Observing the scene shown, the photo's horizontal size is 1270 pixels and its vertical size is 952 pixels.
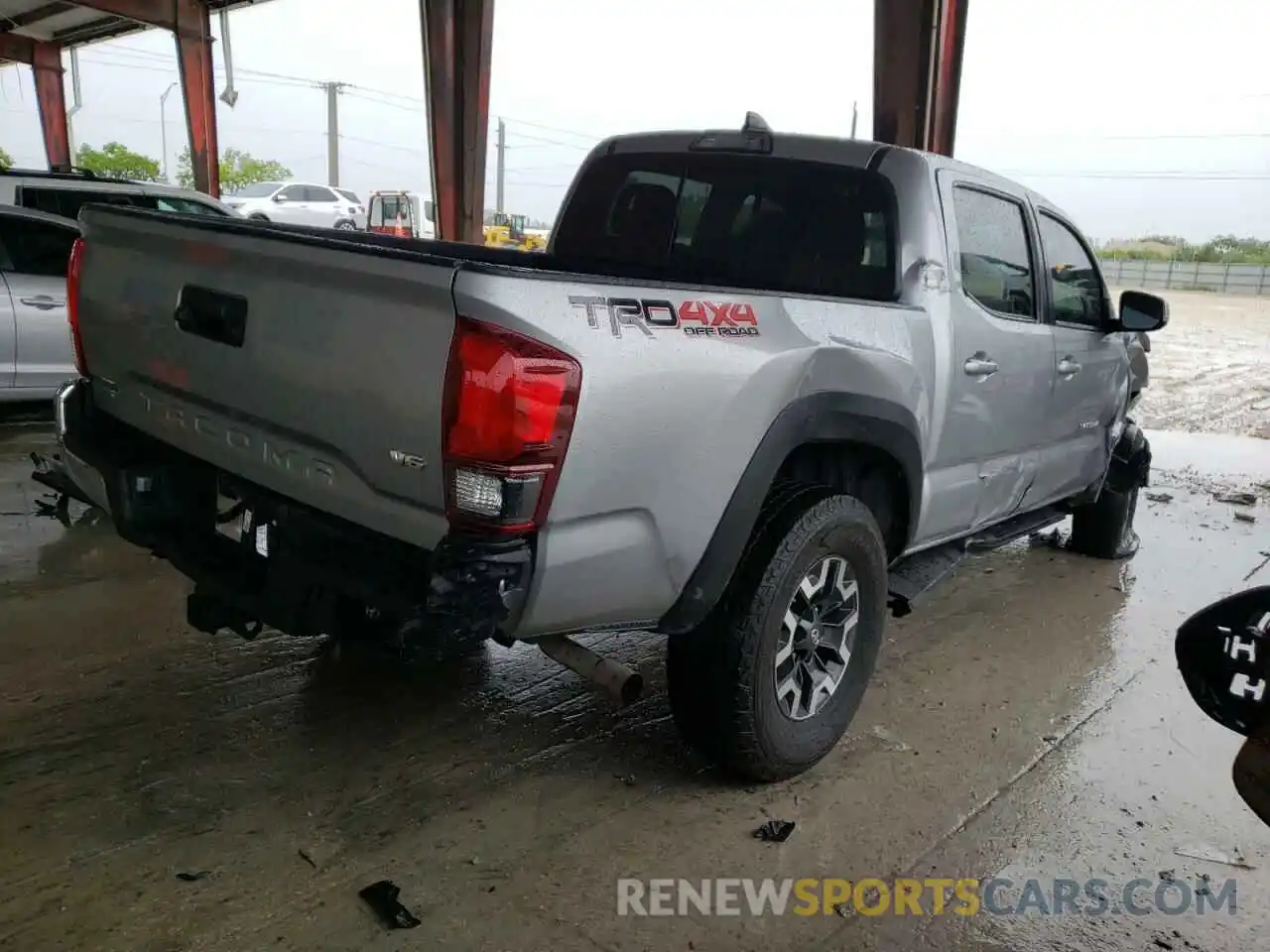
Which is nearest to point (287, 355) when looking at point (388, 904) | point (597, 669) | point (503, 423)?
point (503, 423)

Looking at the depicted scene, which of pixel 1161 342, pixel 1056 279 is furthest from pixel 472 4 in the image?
pixel 1161 342

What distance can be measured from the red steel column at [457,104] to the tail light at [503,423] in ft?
38.0

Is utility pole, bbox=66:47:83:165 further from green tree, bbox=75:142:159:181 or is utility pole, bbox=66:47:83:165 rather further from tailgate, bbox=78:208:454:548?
tailgate, bbox=78:208:454:548

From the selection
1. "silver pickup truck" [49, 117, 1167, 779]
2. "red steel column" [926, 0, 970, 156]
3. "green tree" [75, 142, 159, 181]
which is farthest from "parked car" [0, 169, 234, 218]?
"green tree" [75, 142, 159, 181]

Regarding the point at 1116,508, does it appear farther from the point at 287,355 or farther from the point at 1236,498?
the point at 287,355

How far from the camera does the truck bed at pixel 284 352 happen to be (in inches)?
82.0

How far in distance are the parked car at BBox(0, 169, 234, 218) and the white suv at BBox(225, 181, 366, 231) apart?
19.6m

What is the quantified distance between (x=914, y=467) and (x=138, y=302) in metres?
2.45

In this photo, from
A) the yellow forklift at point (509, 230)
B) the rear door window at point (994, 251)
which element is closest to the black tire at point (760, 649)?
the rear door window at point (994, 251)

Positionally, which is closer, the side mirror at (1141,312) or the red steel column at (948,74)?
the side mirror at (1141,312)

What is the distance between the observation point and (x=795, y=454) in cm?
301

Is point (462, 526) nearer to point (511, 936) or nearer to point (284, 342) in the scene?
point (284, 342)

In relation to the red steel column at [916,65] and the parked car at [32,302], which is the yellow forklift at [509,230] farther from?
the parked car at [32,302]

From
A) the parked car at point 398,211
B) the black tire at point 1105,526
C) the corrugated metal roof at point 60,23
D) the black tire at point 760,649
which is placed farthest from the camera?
the parked car at point 398,211
